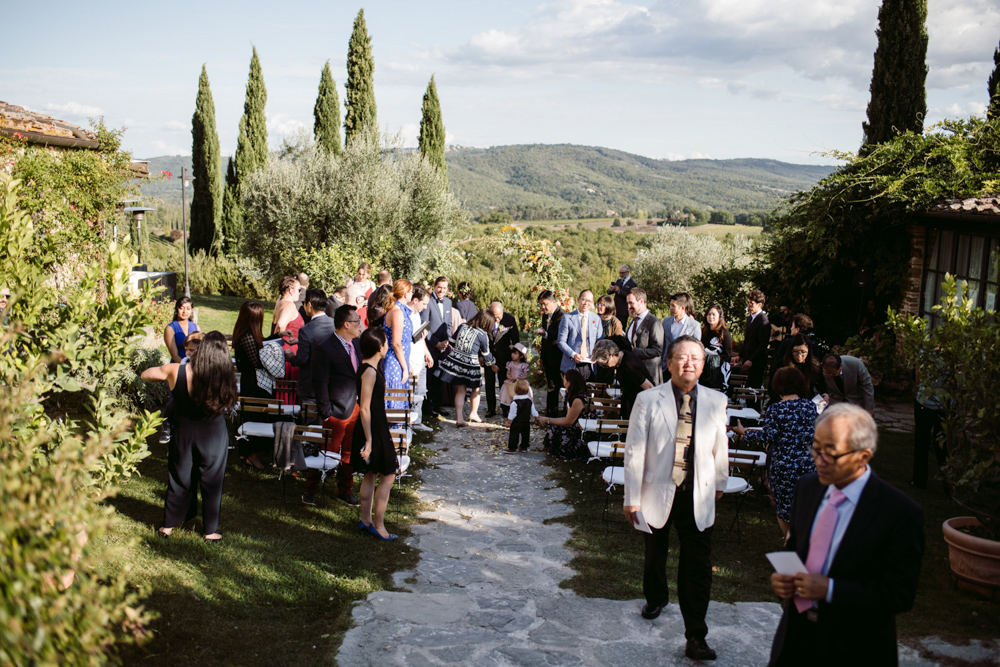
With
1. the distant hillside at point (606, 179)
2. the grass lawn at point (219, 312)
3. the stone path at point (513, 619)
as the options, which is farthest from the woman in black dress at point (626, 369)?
the distant hillside at point (606, 179)

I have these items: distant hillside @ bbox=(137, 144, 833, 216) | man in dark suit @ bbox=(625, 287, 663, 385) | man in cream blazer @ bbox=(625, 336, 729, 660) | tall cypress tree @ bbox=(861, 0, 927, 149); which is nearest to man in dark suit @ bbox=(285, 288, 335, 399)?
man in dark suit @ bbox=(625, 287, 663, 385)

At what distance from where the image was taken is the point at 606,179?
332 feet

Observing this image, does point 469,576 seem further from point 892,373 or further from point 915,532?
point 892,373

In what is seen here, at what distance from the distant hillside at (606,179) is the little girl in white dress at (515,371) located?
72.6m

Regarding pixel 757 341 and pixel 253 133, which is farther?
pixel 253 133

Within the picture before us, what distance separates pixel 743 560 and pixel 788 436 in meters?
1.36

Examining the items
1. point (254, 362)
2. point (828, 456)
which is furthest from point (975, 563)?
point (254, 362)

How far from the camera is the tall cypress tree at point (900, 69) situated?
599 inches

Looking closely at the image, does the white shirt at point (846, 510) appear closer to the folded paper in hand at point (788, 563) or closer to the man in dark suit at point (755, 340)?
the folded paper in hand at point (788, 563)

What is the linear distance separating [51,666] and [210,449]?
3.97 metres

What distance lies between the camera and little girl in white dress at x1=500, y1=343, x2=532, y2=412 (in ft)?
30.9

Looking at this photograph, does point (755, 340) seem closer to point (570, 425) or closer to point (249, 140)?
point (570, 425)

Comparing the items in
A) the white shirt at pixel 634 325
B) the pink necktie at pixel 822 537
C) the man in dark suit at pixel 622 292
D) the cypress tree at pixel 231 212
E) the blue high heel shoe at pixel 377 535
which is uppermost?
the cypress tree at pixel 231 212

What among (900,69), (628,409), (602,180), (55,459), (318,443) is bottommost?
(318,443)
